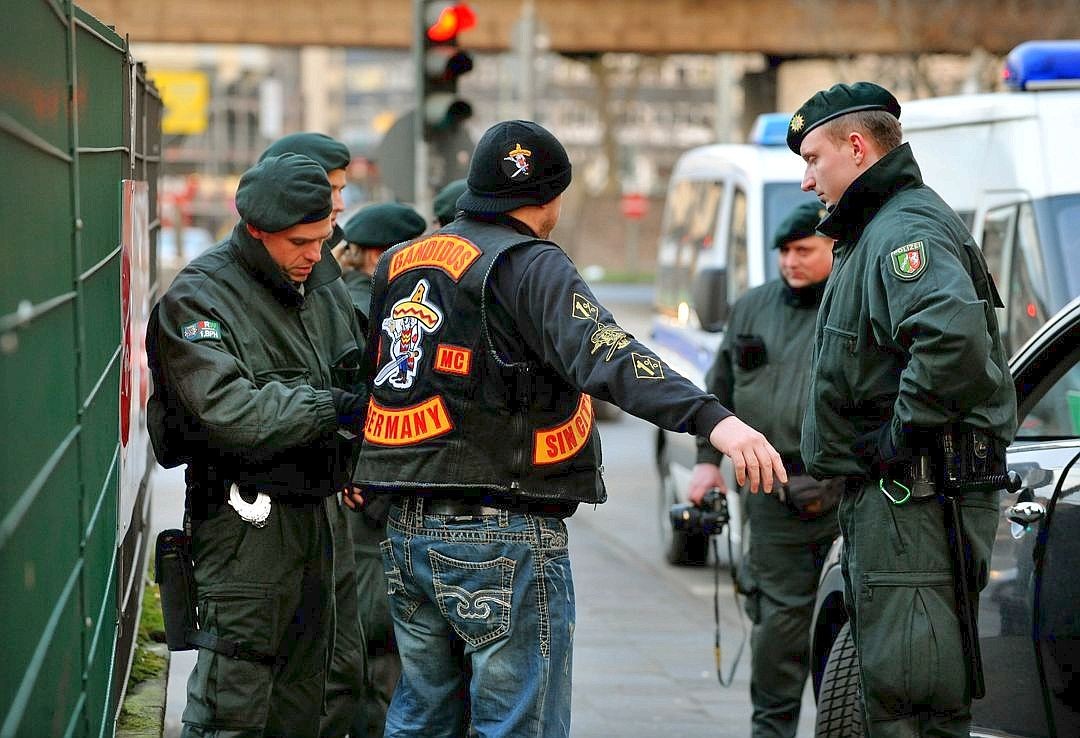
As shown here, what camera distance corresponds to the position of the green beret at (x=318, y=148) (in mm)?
5340

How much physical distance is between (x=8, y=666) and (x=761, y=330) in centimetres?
411

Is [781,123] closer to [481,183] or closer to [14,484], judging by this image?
[481,183]

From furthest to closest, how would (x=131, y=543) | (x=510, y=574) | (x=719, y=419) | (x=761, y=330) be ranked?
(x=761, y=330)
(x=131, y=543)
(x=510, y=574)
(x=719, y=419)

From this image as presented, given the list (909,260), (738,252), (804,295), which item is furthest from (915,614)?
(738,252)

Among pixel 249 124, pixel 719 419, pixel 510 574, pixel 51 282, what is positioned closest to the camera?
pixel 51 282

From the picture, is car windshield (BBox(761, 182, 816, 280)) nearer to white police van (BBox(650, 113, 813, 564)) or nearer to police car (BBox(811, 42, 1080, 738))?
white police van (BBox(650, 113, 813, 564))

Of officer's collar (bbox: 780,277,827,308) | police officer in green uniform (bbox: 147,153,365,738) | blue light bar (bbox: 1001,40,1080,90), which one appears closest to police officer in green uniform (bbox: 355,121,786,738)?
police officer in green uniform (bbox: 147,153,365,738)

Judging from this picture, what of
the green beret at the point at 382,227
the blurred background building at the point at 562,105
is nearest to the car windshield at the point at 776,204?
the green beret at the point at 382,227

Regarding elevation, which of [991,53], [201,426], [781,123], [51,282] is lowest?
[201,426]

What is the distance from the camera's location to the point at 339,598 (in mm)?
4934

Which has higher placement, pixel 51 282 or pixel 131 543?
pixel 51 282

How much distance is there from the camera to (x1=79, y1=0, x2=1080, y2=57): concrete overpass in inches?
1041

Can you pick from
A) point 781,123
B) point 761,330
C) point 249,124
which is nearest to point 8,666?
point 761,330

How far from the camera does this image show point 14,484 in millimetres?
2426
